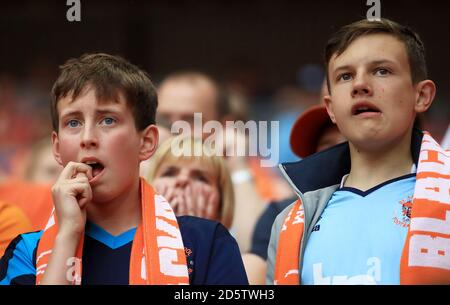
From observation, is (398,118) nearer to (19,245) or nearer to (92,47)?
(19,245)

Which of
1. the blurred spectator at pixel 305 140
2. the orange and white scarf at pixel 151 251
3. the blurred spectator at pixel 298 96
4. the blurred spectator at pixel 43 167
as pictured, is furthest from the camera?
the blurred spectator at pixel 298 96

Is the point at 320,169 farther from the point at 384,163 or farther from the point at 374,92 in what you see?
the point at 374,92

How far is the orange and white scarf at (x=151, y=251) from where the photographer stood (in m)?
2.29

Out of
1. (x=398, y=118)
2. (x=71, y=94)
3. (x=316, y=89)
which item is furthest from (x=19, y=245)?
(x=316, y=89)

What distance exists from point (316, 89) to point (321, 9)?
1052mm

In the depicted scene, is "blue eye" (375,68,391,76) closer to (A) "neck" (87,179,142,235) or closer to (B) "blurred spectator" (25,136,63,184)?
(A) "neck" (87,179,142,235)

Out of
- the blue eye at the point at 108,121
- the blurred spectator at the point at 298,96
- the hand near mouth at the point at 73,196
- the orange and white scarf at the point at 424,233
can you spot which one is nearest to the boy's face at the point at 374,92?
the orange and white scarf at the point at 424,233

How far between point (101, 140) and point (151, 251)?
363 mm

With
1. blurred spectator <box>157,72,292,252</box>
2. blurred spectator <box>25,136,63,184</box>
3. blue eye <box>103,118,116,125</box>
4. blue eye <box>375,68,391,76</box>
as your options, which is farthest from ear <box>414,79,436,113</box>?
blurred spectator <box>25,136,63,184</box>

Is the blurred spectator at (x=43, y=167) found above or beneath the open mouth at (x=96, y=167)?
above

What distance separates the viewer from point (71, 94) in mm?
2467

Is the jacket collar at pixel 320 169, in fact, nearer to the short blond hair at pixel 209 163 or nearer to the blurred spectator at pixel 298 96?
the short blond hair at pixel 209 163
